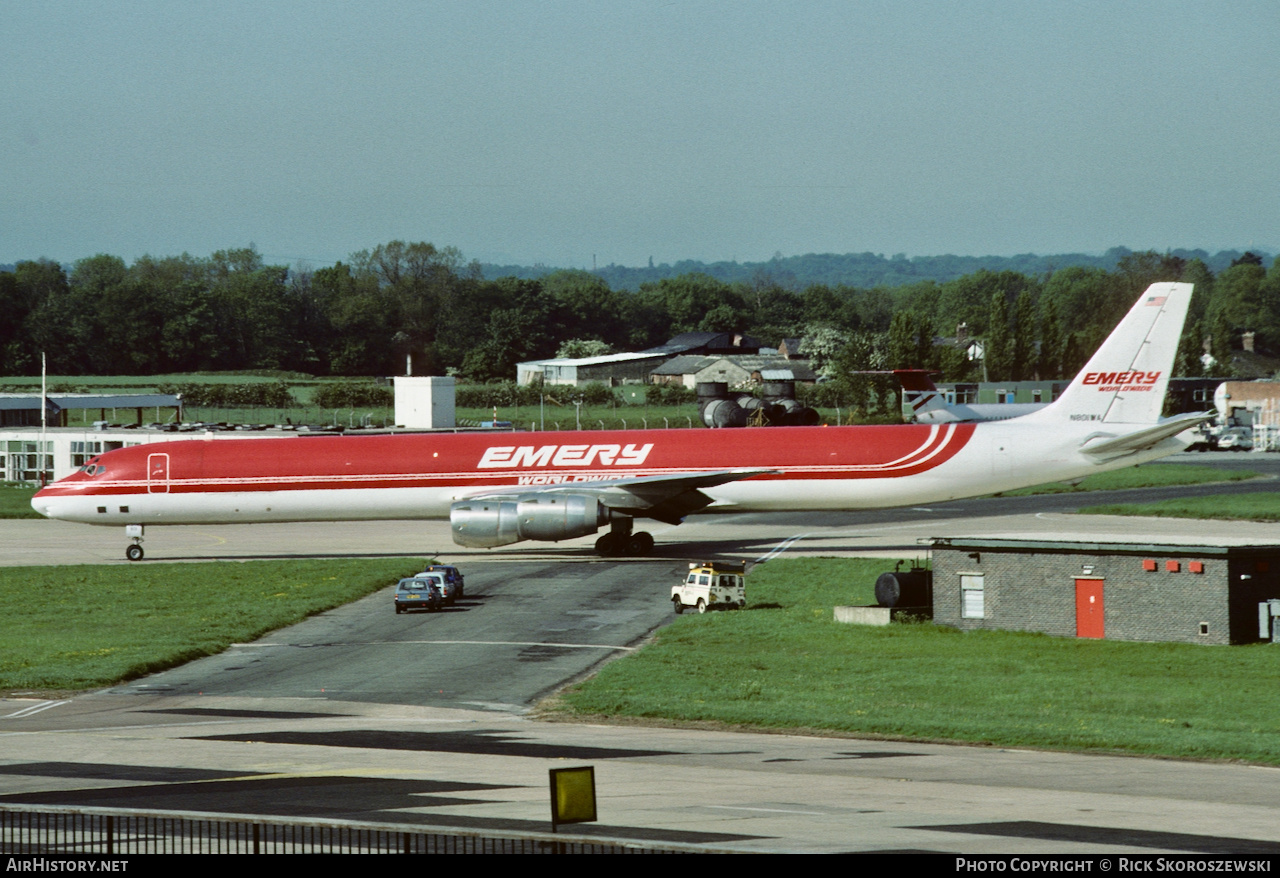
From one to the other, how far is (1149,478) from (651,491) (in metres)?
45.5

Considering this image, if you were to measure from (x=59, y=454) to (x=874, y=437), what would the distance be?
53.8 meters

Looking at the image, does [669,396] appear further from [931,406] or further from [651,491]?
[651,491]

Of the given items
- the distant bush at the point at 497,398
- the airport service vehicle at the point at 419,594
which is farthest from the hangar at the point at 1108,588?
the distant bush at the point at 497,398

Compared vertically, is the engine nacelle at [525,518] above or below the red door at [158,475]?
below

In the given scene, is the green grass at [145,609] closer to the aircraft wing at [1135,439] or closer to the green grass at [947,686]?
the green grass at [947,686]

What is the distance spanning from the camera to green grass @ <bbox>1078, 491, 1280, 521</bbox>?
203ft

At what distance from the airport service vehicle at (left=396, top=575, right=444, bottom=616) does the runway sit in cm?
60

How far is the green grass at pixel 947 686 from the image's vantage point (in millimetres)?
24891

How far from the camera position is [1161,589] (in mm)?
34375

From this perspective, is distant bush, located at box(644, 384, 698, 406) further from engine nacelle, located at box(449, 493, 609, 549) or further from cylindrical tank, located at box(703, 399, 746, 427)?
engine nacelle, located at box(449, 493, 609, 549)

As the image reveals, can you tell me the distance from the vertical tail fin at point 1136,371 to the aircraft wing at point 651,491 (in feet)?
43.2

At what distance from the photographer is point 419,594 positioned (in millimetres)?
39719

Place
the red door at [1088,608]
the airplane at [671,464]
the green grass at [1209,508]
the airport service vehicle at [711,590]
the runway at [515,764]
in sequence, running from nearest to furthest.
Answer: the runway at [515,764] < the red door at [1088,608] < the airport service vehicle at [711,590] < the airplane at [671,464] < the green grass at [1209,508]
